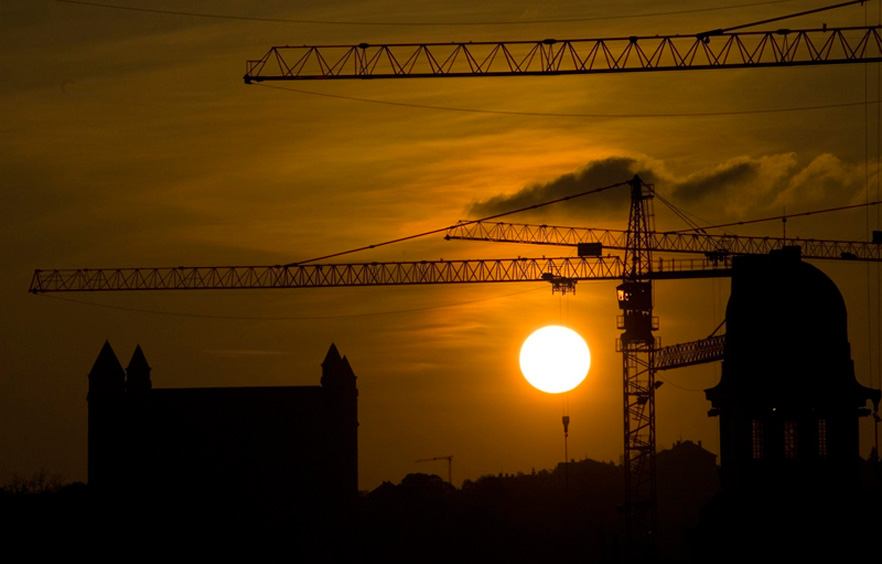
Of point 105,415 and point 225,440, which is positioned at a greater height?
point 105,415

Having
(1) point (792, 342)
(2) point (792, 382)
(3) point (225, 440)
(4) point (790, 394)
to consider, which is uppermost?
(1) point (792, 342)

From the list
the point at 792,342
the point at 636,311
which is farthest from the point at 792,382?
the point at 636,311

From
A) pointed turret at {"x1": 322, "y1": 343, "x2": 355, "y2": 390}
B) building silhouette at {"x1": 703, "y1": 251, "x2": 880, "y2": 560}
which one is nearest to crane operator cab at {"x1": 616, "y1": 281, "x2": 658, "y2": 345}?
pointed turret at {"x1": 322, "y1": 343, "x2": 355, "y2": 390}

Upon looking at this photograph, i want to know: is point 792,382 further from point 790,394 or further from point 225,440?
point 225,440

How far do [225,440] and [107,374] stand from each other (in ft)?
47.6

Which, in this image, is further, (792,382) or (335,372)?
(335,372)

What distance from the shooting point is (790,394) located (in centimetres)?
6706

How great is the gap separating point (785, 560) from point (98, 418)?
12234 centimetres

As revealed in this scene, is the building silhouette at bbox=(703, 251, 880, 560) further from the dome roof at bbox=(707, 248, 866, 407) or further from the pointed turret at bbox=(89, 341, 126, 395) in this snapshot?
the pointed turret at bbox=(89, 341, 126, 395)

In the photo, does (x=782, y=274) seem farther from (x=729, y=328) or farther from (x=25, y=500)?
(x=25, y=500)

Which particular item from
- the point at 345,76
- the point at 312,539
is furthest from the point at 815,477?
the point at 312,539

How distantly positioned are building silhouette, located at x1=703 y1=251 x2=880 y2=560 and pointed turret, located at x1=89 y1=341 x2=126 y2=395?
383 feet

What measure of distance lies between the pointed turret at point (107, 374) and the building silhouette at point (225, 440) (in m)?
0.11

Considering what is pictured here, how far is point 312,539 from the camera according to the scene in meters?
162
